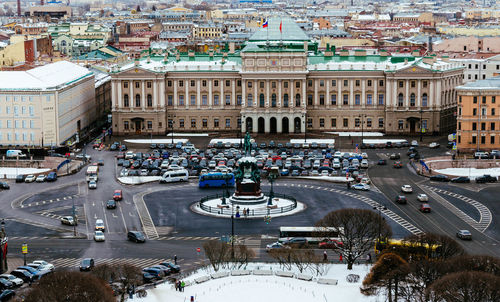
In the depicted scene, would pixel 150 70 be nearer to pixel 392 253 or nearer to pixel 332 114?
pixel 332 114

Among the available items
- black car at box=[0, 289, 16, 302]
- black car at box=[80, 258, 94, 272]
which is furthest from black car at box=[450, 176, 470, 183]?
black car at box=[0, 289, 16, 302]

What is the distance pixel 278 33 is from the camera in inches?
5832

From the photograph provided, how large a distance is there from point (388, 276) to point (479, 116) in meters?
62.6

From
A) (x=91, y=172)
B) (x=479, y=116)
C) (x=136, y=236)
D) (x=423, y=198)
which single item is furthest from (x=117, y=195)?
(x=479, y=116)

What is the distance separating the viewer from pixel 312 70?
14175 cm

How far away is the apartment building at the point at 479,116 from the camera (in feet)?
389

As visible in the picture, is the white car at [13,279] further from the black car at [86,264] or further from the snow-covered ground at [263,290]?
the snow-covered ground at [263,290]

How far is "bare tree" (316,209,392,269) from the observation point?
71.0 m

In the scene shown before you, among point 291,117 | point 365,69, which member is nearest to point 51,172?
point 291,117

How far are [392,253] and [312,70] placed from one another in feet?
262

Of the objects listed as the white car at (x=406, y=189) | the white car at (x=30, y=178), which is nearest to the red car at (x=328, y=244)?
the white car at (x=406, y=189)

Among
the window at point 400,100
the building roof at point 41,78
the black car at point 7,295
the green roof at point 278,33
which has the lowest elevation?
the black car at point 7,295

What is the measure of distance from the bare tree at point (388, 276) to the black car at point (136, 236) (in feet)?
75.5

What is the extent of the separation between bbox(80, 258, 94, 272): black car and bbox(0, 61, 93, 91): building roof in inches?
2309
